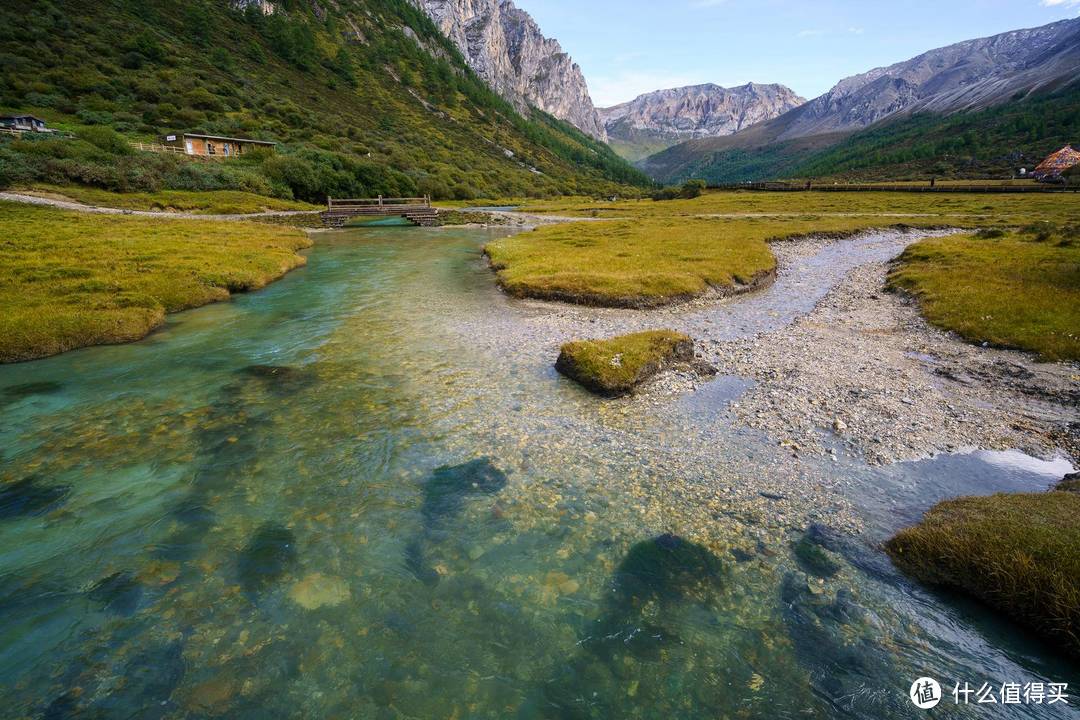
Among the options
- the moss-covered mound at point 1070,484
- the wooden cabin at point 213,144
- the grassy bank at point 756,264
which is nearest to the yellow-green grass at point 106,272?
the grassy bank at point 756,264

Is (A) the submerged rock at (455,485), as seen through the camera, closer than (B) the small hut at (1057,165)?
Yes

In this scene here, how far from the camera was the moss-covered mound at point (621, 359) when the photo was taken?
1703cm

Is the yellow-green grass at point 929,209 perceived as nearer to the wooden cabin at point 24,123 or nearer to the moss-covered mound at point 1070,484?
the moss-covered mound at point 1070,484

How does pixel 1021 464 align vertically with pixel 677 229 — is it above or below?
below

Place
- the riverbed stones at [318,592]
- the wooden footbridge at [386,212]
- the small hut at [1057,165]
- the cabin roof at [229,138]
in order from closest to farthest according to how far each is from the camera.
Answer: the riverbed stones at [318,592]
the wooden footbridge at [386,212]
the cabin roof at [229,138]
the small hut at [1057,165]

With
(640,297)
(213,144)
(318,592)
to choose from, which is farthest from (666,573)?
(213,144)

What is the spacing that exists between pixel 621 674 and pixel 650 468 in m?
5.61

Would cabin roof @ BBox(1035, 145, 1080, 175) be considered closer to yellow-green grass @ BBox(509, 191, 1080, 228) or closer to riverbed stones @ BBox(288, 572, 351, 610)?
yellow-green grass @ BBox(509, 191, 1080, 228)

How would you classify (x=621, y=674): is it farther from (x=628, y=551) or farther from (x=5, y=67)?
(x=5, y=67)

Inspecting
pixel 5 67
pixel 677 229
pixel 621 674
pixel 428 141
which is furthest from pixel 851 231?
pixel 5 67

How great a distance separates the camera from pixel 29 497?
1069 centimetres

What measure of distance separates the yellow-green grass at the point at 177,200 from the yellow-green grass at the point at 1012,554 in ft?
279

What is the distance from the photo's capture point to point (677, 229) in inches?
2479

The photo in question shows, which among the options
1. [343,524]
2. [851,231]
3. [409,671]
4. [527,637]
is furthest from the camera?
[851,231]
